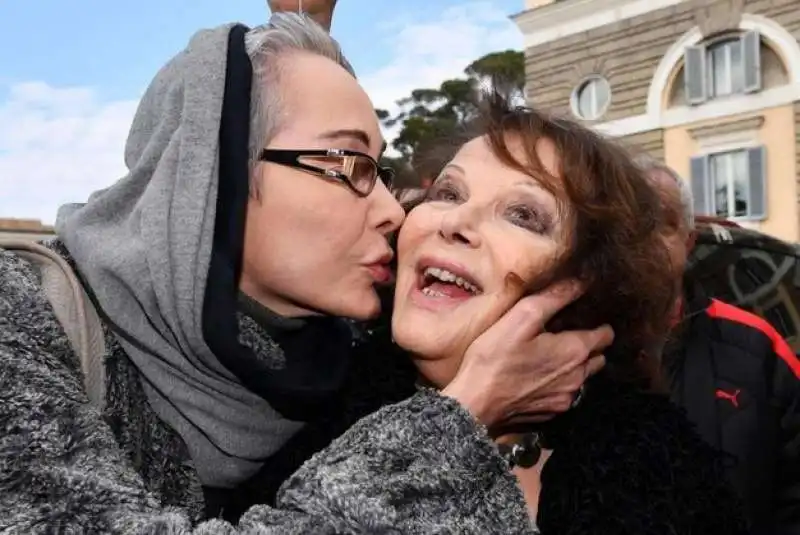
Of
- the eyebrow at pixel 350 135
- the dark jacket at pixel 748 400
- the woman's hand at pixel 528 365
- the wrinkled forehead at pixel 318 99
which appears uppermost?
the wrinkled forehead at pixel 318 99

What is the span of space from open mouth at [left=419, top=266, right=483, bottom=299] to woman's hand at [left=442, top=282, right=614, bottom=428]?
128 millimetres

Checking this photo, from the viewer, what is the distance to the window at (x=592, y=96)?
69.7 ft

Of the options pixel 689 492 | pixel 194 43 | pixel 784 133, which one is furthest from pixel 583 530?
pixel 784 133

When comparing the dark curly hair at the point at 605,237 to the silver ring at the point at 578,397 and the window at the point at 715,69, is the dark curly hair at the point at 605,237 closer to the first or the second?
the silver ring at the point at 578,397

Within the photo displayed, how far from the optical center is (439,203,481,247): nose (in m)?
2.08

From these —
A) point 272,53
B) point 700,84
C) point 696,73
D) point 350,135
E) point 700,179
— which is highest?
point 696,73

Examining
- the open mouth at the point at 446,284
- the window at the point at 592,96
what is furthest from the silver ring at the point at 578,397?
the window at the point at 592,96

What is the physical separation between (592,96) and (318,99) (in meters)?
19.9

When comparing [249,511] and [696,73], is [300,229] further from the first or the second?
[696,73]

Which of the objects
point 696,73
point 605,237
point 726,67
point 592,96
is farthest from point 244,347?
point 592,96

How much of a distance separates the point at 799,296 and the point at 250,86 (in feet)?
7.40

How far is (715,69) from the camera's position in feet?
65.4

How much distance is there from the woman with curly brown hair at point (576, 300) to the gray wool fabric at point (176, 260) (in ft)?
1.33

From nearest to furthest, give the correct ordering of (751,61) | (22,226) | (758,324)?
(758,324), (22,226), (751,61)
